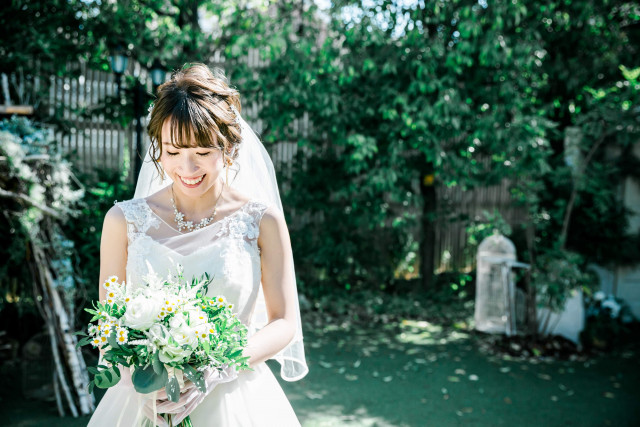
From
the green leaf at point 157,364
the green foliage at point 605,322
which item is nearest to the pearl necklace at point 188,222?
the green leaf at point 157,364

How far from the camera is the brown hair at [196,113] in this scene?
1.98 m

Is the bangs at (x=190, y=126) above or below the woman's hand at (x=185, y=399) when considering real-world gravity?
above

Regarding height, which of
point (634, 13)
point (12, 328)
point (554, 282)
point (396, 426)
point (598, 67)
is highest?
point (634, 13)

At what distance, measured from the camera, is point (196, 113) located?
6.54ft

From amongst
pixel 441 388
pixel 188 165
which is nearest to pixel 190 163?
pixel 188 165

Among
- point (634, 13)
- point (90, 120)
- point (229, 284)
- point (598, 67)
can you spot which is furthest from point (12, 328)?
point (634, 13)

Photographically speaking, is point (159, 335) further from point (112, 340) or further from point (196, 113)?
point (196, 113)

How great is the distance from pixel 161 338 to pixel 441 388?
14.3 feet

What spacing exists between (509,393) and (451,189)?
17.1ft

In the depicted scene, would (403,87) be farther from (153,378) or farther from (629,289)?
(153,378)

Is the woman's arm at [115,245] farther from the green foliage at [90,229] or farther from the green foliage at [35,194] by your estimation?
the green foliage at [90,229]

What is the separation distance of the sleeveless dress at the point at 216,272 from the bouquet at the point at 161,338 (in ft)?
1.11

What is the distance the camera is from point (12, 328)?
19.2 feet

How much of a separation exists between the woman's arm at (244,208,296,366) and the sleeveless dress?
3 cm
